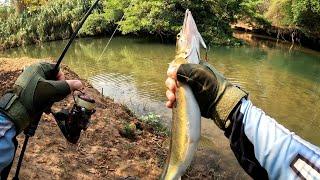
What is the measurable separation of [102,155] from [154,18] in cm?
2048

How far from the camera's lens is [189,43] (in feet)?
9.23

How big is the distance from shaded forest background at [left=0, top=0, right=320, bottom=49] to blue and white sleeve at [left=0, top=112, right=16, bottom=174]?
71.2 feet

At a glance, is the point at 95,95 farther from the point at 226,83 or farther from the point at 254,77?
the point at 254,77

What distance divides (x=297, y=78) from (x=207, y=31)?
8.96 m

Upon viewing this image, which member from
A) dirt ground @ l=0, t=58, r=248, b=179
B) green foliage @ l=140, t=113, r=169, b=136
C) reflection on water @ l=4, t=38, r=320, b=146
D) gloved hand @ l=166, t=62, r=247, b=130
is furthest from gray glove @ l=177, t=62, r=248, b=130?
reflection on water @ l=4, t=38, r=320, b=146

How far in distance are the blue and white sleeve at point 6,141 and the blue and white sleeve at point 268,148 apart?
43.9 inches

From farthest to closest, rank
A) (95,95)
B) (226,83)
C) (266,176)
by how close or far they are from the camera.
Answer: (95,95), (226,83), (266,176)

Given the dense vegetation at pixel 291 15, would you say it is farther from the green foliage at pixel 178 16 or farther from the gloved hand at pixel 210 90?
the gloved hand at pixel 210 90

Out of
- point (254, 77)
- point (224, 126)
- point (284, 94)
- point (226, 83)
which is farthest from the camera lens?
point (254, 77)

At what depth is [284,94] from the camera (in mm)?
14461

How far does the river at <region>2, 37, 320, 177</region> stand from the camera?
38.4ft

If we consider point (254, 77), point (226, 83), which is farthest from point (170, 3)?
point (226, 83)

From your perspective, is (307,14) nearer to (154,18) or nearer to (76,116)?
(154,18)

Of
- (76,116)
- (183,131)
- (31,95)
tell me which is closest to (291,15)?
(76,116)
